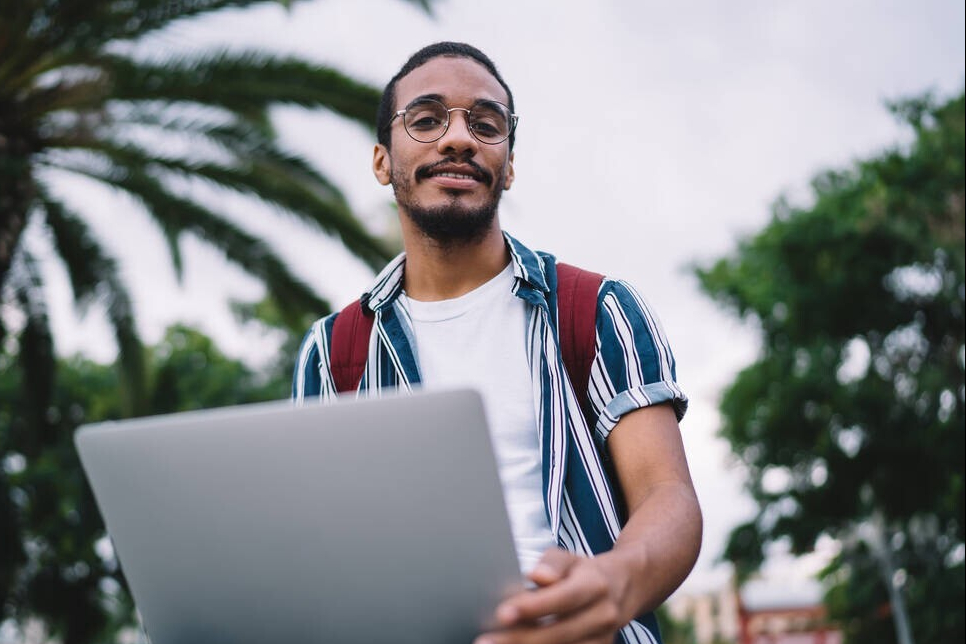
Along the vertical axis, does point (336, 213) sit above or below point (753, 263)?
below

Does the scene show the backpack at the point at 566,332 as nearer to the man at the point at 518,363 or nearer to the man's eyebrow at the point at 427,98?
the man at the point at 518,363

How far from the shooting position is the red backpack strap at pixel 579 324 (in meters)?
1.96

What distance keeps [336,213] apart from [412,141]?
5130 mm

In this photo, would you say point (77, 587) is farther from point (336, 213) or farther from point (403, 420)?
point (403, 420)

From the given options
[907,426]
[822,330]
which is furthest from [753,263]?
[907,426]

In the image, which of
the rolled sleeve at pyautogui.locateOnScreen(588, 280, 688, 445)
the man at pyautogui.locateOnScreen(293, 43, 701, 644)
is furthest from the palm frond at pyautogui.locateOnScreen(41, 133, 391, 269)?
the rolled sleeve at pyautogui.locateOnScreen(588, 280, 688, 445)

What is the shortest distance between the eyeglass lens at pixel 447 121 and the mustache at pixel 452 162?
0.06 m

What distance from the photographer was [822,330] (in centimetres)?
1409

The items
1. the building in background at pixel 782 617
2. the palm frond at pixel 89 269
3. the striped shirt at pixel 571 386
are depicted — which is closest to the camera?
the striped shirt at pixel 571 386

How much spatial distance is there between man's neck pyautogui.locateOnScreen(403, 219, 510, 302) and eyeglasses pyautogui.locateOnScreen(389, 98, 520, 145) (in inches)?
9.0

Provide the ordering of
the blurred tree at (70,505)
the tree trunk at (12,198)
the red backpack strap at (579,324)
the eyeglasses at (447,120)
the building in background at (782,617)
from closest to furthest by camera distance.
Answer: the red backpack strap at (579,324) → the eyeglasses at (447,120) → the tree trunk at (12,198) → the blurred tree at (70,505) → the building in background at (782,617)

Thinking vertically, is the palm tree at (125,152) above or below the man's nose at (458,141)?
above

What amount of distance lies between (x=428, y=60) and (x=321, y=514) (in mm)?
1427

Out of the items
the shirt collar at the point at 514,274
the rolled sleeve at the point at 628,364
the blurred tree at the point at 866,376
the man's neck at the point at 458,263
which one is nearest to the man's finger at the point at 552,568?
the rolled sleeve at the point at 628,364
